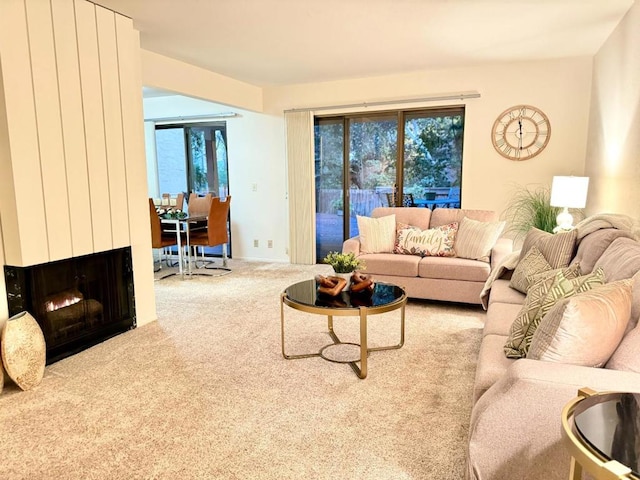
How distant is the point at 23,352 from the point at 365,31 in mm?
3420

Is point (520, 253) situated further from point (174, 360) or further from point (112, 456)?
point (112, 456)

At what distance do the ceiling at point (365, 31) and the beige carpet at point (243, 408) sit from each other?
243 centimetres

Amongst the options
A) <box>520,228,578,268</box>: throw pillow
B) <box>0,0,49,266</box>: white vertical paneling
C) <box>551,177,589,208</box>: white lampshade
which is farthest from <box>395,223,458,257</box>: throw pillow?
<box>0,0,49,266</box>: white vertical paneling

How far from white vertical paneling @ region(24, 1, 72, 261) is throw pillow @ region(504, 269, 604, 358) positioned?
277 centimetres

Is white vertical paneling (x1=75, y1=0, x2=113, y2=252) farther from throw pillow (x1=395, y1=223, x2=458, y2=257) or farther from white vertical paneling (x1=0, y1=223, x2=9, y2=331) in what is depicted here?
throw pillow (x1=395, y1=223, x2=458, y2=257)

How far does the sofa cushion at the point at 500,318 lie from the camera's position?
7.61 feet

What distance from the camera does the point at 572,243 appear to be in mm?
2979

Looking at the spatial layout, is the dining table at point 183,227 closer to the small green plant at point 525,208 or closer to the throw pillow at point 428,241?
the throw pillow at point 428,241

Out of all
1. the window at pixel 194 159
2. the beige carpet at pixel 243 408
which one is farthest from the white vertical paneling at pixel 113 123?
the window at pixel 194 159

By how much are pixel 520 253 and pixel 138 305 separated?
10.2ft

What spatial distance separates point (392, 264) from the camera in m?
4.20

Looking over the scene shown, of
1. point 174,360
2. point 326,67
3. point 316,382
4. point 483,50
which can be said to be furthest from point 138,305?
point 483,50

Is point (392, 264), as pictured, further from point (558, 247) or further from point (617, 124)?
point (617, 124)

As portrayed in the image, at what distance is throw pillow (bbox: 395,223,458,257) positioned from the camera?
430 centimetres
